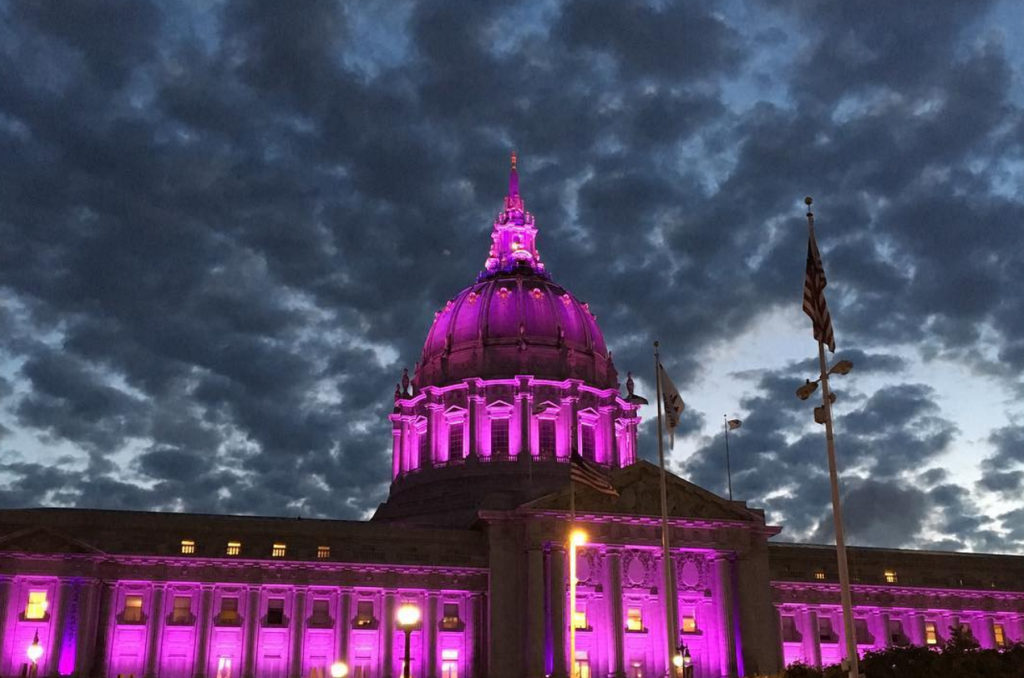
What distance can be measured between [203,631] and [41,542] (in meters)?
12.5

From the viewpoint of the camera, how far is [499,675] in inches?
3147

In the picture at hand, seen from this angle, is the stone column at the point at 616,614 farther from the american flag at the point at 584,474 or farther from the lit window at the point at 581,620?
the american flag at the point at 584,474

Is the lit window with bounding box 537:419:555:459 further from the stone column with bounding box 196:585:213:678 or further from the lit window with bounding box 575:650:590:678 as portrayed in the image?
the stone column with bounding box 196:585:213:678

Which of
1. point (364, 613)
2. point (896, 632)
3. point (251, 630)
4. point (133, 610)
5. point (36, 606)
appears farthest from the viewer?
point (896, 632)

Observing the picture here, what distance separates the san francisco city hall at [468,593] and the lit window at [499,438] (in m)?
8.47

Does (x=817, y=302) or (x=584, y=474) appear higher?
(x=817, y=302)

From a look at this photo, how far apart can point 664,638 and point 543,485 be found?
1943 cm

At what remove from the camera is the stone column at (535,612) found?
261ft

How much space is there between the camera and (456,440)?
106 meters

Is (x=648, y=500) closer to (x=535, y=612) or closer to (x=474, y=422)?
(x=535, y=612)

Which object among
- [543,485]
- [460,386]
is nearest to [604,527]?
[543,485]

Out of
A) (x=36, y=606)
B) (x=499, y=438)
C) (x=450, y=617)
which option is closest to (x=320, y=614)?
(x=450, y=617)

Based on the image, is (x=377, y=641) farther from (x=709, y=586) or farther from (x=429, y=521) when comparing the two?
(x=709, y=586)

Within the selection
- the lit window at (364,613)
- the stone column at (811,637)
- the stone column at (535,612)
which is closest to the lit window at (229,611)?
the lit window at (364,613)
